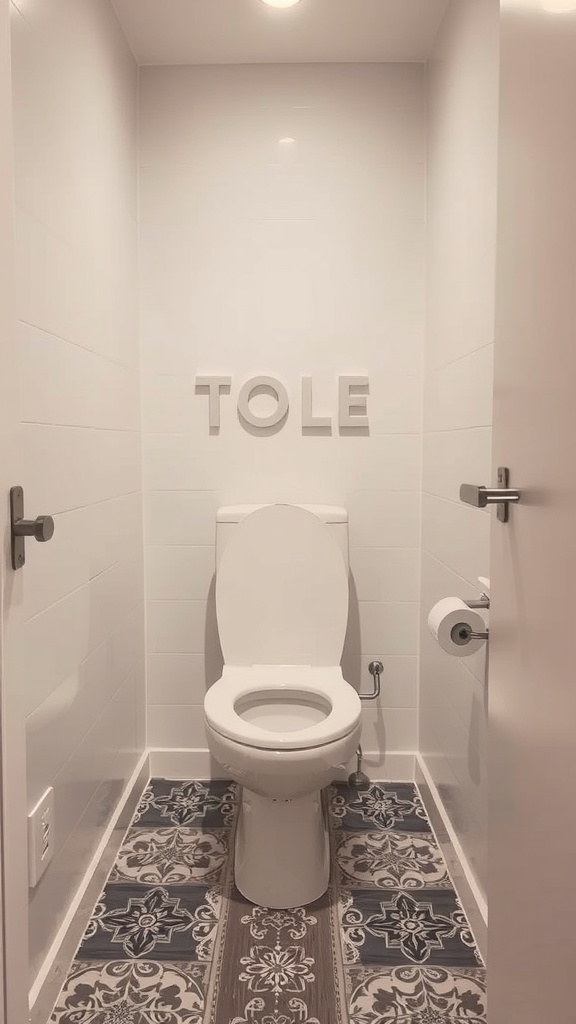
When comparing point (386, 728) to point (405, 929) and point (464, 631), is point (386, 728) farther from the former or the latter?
point (464, 631)

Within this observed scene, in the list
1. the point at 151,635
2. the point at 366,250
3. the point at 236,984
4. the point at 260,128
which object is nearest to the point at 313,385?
the point at 366,250

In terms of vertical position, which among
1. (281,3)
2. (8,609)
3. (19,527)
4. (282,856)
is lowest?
(282,856)

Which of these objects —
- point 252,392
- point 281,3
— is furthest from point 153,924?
point 281,3

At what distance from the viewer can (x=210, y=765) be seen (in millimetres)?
2279

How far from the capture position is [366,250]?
216 cm

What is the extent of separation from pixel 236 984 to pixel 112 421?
4.48 feet

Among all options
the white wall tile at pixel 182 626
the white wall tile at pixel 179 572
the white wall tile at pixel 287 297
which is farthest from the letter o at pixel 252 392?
the white wall tile at pixel 182 626

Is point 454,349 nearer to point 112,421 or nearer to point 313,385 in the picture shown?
point 313,385

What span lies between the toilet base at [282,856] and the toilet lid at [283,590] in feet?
1.43

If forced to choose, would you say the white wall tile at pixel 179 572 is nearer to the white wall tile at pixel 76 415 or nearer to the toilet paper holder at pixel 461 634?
the white wall tile at pixel 76 415

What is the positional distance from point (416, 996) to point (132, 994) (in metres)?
0.57

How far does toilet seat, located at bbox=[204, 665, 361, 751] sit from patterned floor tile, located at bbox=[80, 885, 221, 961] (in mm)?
444

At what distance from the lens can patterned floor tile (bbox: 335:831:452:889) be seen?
1.72 m

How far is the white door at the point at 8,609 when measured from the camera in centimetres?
81
